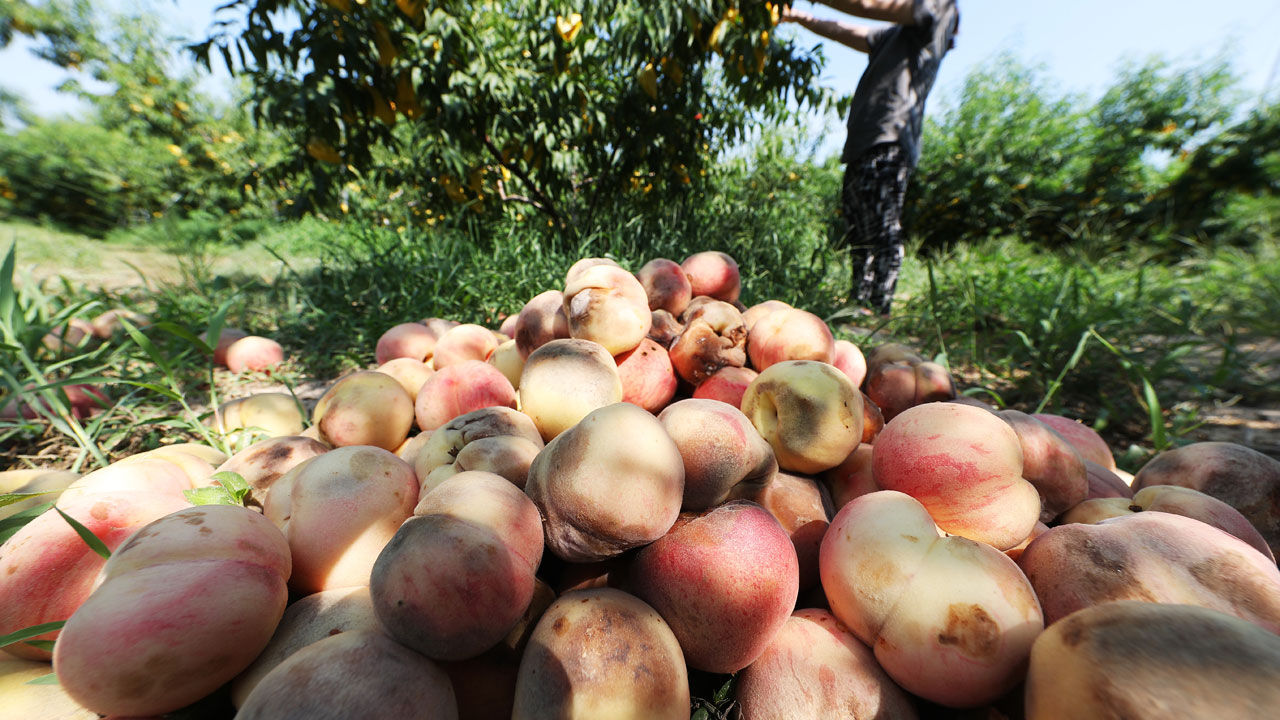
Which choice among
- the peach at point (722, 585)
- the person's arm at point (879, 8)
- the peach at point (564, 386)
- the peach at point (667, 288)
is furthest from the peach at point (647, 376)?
the person's arm at point (879, 8)

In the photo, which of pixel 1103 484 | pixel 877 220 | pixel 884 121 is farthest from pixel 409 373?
pixel 884 121

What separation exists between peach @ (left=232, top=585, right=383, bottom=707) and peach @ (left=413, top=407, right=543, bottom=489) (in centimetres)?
24

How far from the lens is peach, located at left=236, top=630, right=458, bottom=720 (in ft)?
1.94

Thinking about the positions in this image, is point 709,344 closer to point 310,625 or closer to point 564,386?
point 564,386

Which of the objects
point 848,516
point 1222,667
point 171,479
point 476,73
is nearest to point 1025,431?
point 848,516

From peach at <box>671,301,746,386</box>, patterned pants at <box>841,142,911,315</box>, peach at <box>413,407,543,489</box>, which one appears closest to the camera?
peach at <box>413,407,543,489</box>

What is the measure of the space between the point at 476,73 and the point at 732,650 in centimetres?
379

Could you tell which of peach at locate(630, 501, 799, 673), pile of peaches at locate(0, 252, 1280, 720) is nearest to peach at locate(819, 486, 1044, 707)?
pile of peaches at locate(0, 252, 1280, 720)

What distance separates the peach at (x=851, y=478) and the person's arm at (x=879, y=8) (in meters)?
3.58

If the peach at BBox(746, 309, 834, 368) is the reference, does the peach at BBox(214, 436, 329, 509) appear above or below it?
below

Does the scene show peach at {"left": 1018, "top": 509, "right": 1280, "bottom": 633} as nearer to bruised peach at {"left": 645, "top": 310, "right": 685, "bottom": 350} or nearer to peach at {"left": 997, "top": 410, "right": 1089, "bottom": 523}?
peach at {"left": 997, "top": 410, "right": 1089, "bottom": 523}

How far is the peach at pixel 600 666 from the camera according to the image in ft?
2.21

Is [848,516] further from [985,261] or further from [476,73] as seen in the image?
[985,261]

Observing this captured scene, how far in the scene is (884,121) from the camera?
13.0ft
